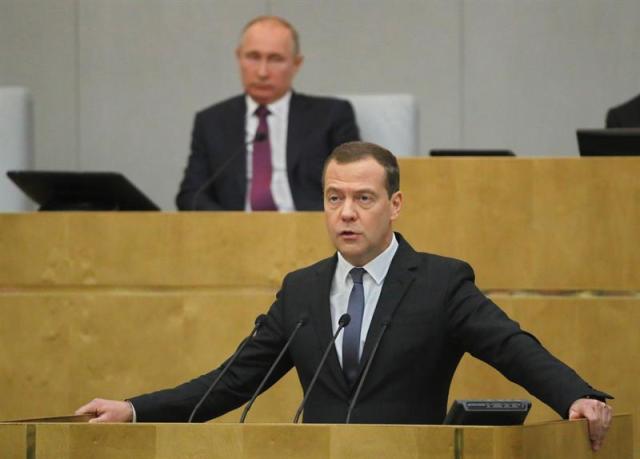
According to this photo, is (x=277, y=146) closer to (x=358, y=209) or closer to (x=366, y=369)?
(x=358, y=209)

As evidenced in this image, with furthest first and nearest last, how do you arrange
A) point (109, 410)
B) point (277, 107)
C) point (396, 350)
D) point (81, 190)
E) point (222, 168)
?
1. point (277, 107)
2. point (222, 168)
3. point (81, 190)
4. point (396, 350)
5. point (109, 410)

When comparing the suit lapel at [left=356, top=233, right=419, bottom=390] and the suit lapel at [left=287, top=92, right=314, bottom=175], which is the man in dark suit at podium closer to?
the suit lapel at [left=356, top=233, right=419, bottom=390]

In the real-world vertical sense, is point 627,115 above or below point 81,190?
above

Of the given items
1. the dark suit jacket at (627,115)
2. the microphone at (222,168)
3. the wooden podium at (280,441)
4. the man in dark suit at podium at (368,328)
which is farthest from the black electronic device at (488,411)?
the dark suit jacket at (627,115)

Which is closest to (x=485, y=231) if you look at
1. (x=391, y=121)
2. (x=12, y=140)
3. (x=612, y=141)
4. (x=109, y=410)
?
(x=612, y=141)

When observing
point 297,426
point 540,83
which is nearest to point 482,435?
point 297,426

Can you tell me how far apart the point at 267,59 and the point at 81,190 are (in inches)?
41.0

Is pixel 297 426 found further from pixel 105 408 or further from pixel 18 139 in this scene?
pixel 18 139

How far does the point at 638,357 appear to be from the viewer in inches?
186

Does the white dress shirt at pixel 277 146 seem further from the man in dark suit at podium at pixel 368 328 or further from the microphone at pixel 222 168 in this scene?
the man in dark suit at podium at pixel 368 328

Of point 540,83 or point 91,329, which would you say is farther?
point 540,83

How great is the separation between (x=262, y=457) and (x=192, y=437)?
0.15 meters

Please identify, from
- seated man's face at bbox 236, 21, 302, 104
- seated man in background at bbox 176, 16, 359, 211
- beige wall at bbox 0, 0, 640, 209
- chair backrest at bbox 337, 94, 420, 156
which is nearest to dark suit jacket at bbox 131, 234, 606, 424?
seated man in background at bbox 176, 16, 359, 211

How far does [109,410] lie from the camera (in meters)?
3.62
